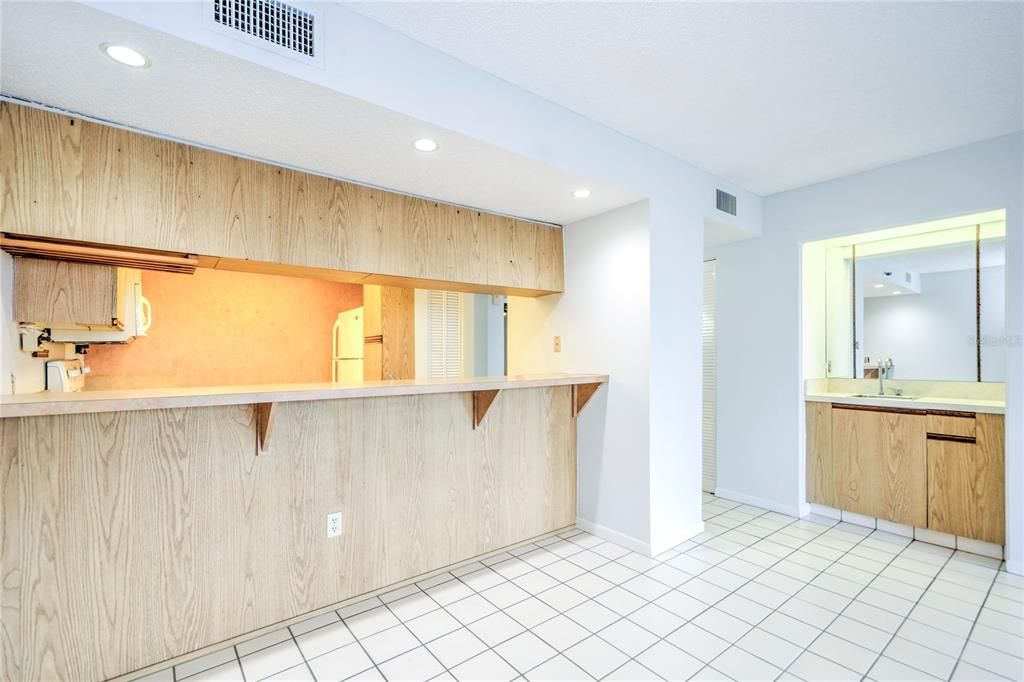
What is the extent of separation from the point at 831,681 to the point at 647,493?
130cm

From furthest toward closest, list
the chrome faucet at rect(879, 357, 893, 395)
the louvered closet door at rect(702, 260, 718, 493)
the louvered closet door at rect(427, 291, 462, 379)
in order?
the louvered closet door at rect(427, 291, 462, 379), the louvered closet door at rect(702, 260, 718, 493), the chrome faucet at rect(879, 357, 893, 395)

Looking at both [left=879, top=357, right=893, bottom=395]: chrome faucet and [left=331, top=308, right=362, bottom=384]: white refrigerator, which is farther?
[left=331, top=308, right=362, bottom=384]: white refrigerator

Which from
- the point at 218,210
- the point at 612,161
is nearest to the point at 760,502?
the point at 612,161

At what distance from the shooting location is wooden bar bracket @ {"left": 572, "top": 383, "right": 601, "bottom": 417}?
11.1 feet

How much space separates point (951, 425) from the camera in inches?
123

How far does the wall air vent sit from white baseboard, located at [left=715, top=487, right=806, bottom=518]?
4323mm

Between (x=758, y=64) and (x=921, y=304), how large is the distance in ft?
9.07

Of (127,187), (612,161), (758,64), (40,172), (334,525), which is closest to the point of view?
(40,172)

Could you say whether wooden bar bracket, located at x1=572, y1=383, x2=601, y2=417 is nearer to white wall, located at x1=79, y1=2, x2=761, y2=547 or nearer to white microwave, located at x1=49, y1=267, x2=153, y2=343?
white wall, located at x1=79, y1=2, x2=761, y2=547

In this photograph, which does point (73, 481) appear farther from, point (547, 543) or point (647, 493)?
point (647, 493)

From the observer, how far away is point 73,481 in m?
1.80

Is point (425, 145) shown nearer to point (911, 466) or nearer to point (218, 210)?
point (218, 210)

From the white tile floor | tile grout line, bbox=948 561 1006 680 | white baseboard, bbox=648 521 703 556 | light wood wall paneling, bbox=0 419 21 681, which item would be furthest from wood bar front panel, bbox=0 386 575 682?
tile grout line, bbox=948 561 1006 680

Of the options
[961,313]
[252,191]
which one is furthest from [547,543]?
[961,313]
